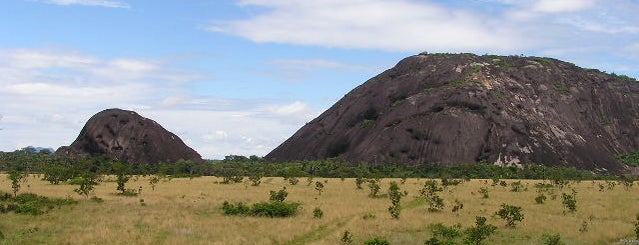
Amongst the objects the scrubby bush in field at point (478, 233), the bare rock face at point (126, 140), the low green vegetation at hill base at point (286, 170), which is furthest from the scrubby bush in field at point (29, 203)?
the bare rock face at point (126, 140)

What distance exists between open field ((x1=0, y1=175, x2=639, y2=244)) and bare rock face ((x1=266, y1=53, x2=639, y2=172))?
234ft

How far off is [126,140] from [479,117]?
7310cm

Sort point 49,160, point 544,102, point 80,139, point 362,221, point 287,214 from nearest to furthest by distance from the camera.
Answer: point 362,221, point 287,214, point 49,160, point 80,139, point 544,102

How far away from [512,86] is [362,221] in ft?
383

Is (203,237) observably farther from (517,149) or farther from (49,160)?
(517,149)

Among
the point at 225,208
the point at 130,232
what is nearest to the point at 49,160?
the point at 225,208

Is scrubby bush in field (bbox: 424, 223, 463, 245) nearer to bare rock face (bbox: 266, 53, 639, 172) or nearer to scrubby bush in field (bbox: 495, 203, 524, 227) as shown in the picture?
scrubby bush in field (bbox: 495, 203, 524, 227)

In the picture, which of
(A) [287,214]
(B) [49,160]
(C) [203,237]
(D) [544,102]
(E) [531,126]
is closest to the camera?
(C) [203,237]

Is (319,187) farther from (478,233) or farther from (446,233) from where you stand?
(478,233)

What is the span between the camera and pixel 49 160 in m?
98.8

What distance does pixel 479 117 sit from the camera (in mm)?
126000

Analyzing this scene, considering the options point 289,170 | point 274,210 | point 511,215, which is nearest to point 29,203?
point 274,210

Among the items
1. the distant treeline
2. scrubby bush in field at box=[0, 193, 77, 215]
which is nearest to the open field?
scrubby bush in field at box=[0, 193, 77, 215]

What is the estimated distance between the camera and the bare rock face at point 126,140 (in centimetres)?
11319
